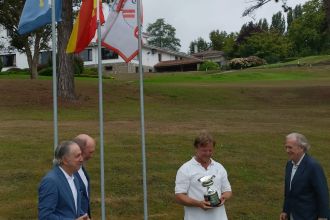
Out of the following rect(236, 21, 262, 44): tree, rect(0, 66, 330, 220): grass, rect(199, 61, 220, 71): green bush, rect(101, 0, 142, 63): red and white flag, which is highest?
rect(236, 21, 262, 44): tree

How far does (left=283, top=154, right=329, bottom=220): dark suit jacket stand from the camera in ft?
21.4

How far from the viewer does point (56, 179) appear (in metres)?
A: 5.02

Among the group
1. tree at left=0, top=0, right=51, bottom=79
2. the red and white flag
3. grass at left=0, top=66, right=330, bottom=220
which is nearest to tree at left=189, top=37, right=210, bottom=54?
tree at left=0, top=0, right=51, bottom=79

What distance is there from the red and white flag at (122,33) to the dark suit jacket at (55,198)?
4.35m

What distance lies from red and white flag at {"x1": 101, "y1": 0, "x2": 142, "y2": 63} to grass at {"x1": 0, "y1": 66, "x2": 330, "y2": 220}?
8.86ft

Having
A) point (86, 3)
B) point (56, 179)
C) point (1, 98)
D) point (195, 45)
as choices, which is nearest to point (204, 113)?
point (1, 98)

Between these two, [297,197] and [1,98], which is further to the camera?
[1,98]

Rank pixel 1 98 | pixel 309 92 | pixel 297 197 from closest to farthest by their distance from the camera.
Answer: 1. pixel 297 197
2. pixel 1 98
3. pixel 309 92

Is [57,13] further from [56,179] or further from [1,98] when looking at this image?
[1,98]

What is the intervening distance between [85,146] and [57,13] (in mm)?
3330

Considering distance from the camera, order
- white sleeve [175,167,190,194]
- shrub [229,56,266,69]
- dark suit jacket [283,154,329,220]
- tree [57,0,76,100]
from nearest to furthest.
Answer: white sleeve [175,167,190,194], dark suit jacket [283,154,329,220], tree [57,0,76,100], shrub [229,56,266,69]

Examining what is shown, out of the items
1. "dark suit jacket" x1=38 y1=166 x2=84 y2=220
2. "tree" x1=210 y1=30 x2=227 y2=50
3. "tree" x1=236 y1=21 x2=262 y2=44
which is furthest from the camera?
"tree" x1=210 y1=30 x2=227 y2=50

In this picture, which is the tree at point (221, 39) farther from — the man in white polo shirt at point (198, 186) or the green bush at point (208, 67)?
the man in white polo shirt at point (198, 186)

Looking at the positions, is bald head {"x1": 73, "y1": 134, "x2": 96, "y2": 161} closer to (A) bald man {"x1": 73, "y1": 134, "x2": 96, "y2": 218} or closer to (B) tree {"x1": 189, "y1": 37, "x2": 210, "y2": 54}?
(A) bald man {"x1": 73, "y1": 134, "x2": 96, "y2": 218}
